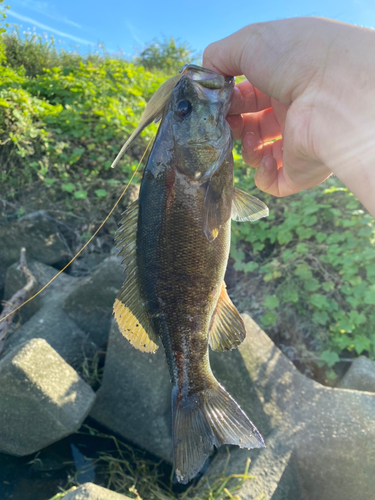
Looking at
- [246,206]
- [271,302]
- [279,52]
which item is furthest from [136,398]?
[279,52]

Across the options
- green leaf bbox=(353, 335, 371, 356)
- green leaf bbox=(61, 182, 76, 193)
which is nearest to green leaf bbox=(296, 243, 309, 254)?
green leaf bbox=(353, 335, 371, 356)

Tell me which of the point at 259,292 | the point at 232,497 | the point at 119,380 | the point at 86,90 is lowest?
the point at 232,497

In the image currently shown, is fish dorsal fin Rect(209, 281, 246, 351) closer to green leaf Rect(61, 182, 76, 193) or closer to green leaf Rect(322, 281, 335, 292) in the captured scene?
green leaf Rect(322, 281, 335, 292)

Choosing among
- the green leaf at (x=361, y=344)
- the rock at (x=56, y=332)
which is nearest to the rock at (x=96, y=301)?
the rock at (x=56, y=332)

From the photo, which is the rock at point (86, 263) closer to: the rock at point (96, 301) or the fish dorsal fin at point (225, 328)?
the rock at point (96, 301)

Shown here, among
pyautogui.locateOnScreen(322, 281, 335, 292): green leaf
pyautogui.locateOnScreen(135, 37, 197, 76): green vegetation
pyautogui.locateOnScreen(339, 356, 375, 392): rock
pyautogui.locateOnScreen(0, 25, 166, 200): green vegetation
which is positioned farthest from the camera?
pyautogui.locateOnScreen(135, 37, 197, 76): green vegetation

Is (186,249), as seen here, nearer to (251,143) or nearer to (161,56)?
(251,143)

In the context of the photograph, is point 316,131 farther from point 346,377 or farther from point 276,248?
point 276,248

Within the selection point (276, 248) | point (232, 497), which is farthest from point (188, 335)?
point (276, 248)
